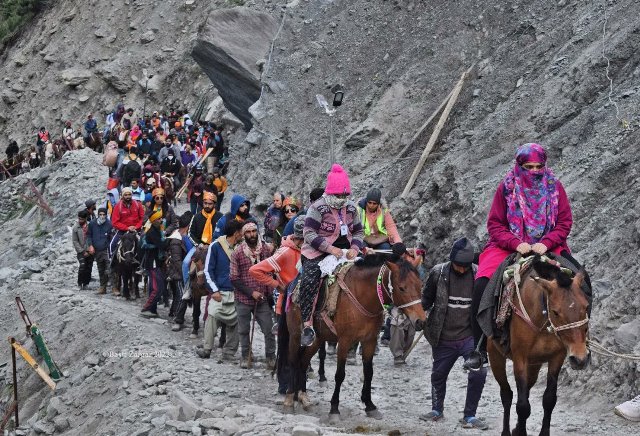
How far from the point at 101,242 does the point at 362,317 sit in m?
10.7

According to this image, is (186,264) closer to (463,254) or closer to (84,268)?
(84,268)

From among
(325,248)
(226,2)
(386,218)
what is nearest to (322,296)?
(325,248)

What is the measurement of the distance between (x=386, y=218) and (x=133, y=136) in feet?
72.6

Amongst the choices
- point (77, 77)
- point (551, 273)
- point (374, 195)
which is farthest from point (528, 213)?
point (77, 77)

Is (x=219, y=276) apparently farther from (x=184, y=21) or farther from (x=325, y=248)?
(x=184, y=21)

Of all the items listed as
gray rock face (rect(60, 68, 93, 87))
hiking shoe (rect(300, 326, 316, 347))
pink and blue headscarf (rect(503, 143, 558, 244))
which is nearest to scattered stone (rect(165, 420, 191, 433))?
hiking shoe (rect(300, 326, 316, 347))

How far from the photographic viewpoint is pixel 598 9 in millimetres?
20781

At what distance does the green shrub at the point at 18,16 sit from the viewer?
5666 centimetres

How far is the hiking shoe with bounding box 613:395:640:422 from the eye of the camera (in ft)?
36.0

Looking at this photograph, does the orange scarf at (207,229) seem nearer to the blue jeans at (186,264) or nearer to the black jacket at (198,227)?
the black jacket at (198,227)

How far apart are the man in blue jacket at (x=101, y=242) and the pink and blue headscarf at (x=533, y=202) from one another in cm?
1225

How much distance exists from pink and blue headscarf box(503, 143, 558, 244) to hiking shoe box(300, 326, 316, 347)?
273 centimetres

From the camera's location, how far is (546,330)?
30.6 ft

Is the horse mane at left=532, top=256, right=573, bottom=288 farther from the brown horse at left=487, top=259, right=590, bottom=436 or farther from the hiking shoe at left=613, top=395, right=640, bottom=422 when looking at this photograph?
the hiking shoe at left=613, top=395, right=640, bottom=422
